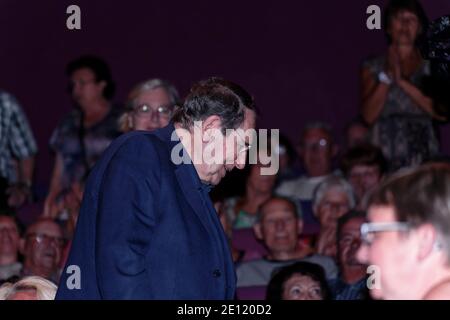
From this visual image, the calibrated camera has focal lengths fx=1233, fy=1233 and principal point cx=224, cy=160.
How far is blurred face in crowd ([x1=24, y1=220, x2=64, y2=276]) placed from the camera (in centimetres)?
605

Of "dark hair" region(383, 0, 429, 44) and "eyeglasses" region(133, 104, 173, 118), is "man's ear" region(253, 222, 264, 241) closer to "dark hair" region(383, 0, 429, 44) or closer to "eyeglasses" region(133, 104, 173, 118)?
"eyeglasses" region(133, 104, 173, 118)

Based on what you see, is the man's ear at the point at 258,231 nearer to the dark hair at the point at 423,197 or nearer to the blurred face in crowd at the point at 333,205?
the blurred face in crowd at the point at 333,205

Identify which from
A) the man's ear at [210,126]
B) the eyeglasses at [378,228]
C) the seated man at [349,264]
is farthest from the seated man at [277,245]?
the eyeglasses at [378,228]

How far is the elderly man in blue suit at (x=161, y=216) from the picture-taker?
3.44 m

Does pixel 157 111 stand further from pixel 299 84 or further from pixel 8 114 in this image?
pixel 299 84

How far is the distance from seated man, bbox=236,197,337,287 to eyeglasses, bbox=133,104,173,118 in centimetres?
97

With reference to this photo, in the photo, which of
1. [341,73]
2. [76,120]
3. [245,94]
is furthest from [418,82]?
[245,94]

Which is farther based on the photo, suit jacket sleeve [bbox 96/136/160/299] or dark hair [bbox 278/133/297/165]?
dark hair [bbox 278/133/297/165]

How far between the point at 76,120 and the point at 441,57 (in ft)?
9.61

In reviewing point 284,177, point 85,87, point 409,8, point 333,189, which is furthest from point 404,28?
point 85,87

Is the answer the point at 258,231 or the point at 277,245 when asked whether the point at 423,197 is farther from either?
the point at 258,231

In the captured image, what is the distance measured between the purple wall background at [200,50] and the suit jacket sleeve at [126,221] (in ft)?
14.8

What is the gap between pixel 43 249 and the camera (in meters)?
6.05

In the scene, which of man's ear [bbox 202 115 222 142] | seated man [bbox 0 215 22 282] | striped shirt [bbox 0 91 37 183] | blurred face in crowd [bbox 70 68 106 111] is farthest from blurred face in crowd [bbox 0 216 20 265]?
man's ear [bbox 202 115 222 142]
